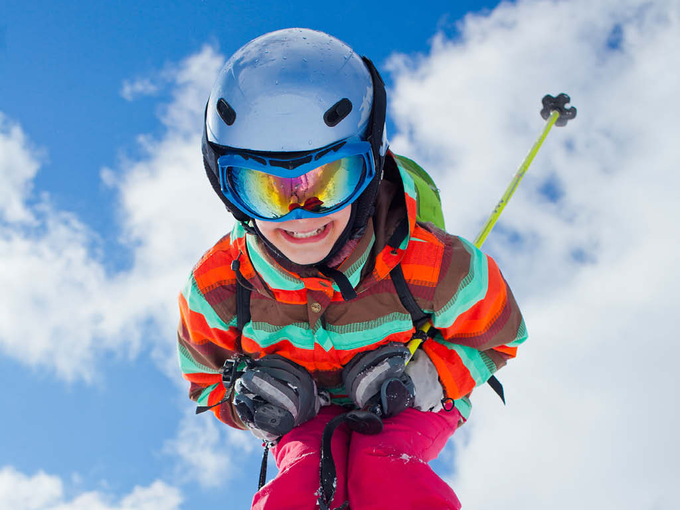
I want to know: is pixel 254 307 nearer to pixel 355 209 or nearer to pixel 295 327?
pixel 295 327

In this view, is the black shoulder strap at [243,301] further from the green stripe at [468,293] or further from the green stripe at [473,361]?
the green stripe at [473,361]

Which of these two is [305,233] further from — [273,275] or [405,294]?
[405,294]

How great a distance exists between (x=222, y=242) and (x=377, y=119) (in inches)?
54.4


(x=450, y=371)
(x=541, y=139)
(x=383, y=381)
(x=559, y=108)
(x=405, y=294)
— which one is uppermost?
(x=559, y=108)

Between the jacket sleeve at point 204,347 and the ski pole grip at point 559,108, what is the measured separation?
4545 millimetres

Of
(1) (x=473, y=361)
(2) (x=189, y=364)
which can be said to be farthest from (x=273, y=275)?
(1) (x=473, y=361)

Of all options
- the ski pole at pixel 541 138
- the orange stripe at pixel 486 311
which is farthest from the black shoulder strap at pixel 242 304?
the orange stripe at pixel 486 311

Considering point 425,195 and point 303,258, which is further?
point 425,195

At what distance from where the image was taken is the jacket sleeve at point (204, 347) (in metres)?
4.26

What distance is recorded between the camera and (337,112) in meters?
3.60

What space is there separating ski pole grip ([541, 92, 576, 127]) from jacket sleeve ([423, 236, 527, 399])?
352 centimetres

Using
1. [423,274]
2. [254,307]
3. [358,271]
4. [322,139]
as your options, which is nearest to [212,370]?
[254,307]

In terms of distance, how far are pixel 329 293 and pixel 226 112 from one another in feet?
4.02

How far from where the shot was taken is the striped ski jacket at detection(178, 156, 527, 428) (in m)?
4.01
